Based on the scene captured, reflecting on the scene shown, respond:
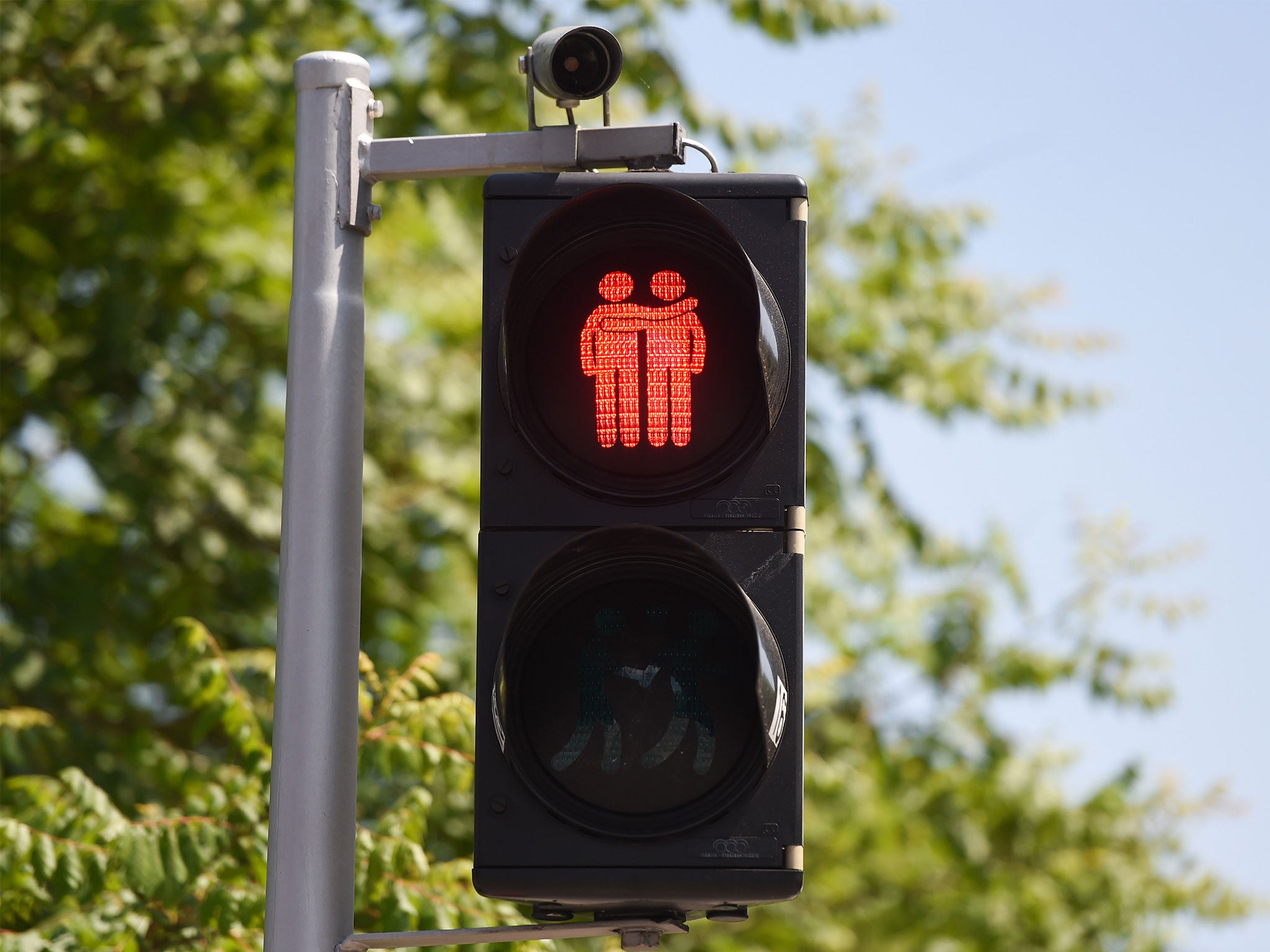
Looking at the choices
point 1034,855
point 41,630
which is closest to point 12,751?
point 41,630

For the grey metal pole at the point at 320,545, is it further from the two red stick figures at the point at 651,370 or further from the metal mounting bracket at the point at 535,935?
the two red stick figures at the point at 651,370

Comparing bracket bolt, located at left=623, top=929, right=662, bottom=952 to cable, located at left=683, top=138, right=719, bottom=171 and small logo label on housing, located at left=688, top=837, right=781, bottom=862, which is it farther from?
cable, located at left=683, top=138, right=719, bottom=171

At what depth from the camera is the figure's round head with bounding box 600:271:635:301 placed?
8.18ft

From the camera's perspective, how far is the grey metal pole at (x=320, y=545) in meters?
2.54

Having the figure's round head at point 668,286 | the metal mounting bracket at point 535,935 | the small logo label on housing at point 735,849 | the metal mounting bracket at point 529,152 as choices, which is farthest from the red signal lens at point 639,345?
the metal mounting bracket at point 535,935

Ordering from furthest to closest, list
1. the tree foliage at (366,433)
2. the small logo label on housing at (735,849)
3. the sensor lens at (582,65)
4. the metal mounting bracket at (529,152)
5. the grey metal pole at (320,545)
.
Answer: the tree foliage at (366,433), the sensor lens at (582,65), the metal mounting bracket at (529,152), the grey metal pole at (320,545), the small logo label on housing at (735,849)

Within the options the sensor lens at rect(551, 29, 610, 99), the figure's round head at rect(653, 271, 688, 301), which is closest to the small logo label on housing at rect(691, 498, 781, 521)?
the figure's round head at rect(653, 271, 688, 301)

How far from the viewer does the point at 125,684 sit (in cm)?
683

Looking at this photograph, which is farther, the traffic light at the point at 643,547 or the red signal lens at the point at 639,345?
the red signal lens at the point at 639,345

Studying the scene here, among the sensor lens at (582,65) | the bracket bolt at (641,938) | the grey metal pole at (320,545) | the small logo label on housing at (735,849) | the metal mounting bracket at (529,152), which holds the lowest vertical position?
the bracket bolt at (641,938)

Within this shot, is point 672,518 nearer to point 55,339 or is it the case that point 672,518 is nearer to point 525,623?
point 525,623

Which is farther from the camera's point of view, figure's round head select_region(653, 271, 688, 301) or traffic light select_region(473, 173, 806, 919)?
figure's round head select_region(653, 271, 688, 301)

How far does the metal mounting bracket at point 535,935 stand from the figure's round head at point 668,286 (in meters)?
1.02

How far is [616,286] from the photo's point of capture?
8.20 ft
